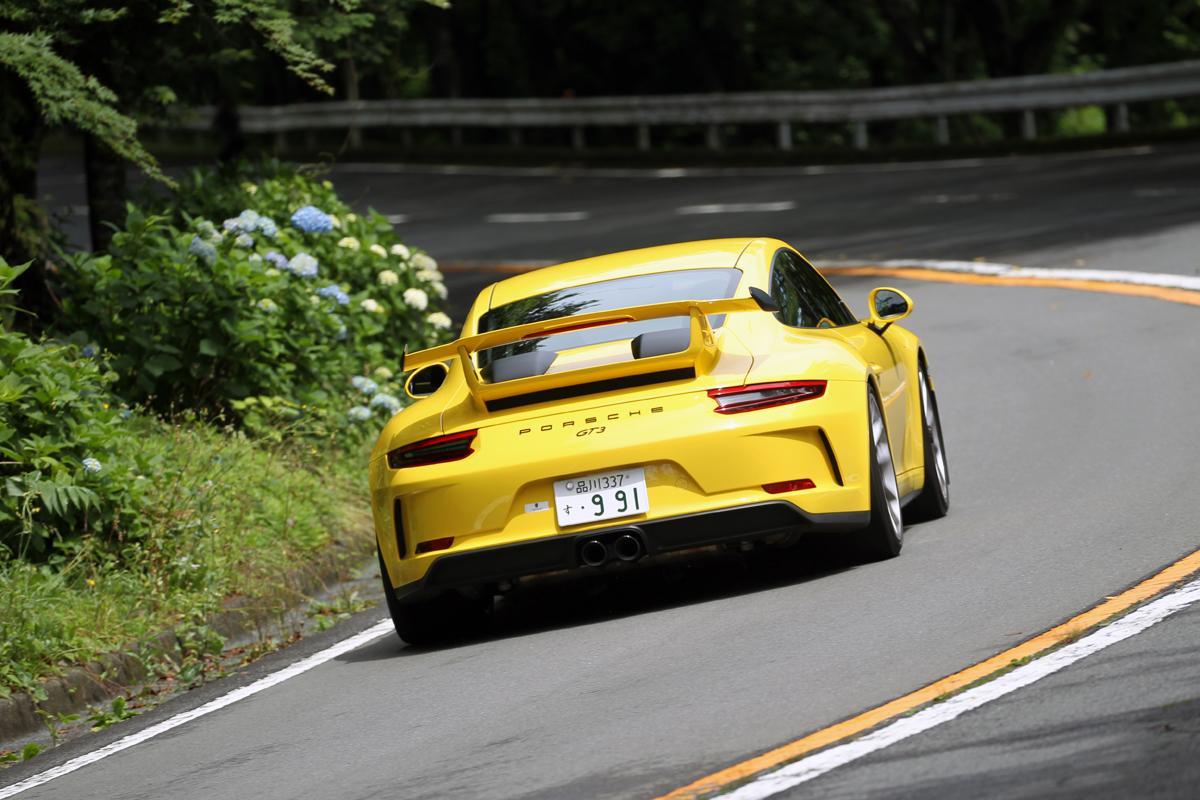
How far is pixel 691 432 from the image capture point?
7.95 m

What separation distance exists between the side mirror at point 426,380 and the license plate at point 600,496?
1131mm

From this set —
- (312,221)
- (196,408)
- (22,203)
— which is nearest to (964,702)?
(196,408)

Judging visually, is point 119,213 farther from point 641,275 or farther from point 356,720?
point 356,720

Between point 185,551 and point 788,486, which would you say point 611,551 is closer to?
point 788,486

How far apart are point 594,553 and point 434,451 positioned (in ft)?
2.52

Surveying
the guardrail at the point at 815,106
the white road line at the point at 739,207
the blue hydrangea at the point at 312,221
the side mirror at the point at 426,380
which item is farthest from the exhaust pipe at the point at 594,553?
the guardrail at the point at 815,106


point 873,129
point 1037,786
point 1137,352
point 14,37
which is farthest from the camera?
point 873,129

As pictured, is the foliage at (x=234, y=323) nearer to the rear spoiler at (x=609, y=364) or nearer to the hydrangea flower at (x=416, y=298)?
the hydrangea flower at (x=416, y=298)

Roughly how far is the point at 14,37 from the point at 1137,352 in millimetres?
7266

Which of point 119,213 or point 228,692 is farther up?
point 119,213

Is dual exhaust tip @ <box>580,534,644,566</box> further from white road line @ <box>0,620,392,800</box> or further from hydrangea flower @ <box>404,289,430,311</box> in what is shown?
hydrangea flower @ <box>404,289,430,311</box>

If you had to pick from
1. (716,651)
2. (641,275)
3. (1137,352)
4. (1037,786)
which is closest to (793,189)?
(1137,352)

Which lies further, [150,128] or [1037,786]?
[150,128]

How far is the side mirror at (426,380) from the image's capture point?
8945 mm
